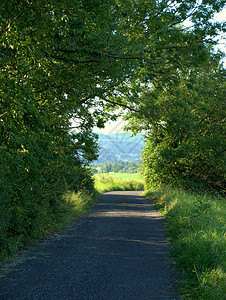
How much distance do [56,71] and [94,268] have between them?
16.5 ft

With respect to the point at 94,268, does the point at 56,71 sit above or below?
above

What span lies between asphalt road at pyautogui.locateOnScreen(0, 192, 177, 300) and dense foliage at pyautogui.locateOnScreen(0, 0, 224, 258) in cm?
105

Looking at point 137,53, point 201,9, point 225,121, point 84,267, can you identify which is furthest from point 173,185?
point 84,267

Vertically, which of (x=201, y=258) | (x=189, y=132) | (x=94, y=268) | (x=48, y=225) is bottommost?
(x=94, y=268)

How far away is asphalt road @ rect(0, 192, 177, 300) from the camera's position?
470 centimetres

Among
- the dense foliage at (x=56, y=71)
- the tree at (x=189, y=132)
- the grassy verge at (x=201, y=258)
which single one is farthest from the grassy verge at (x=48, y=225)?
the tree at (x=189, y=132)

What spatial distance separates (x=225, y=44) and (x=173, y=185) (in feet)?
32.7

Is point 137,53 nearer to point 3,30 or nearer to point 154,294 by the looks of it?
point 3,30

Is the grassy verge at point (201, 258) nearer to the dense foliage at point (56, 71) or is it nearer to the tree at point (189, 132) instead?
the dense foliage at point (56, 71)

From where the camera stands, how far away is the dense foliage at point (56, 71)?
4.96 metres

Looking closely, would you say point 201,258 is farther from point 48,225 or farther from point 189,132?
point 189,132

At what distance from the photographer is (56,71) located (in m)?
7.83

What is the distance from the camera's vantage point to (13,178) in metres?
4.94

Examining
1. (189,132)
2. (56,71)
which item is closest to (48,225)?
(56,71)
